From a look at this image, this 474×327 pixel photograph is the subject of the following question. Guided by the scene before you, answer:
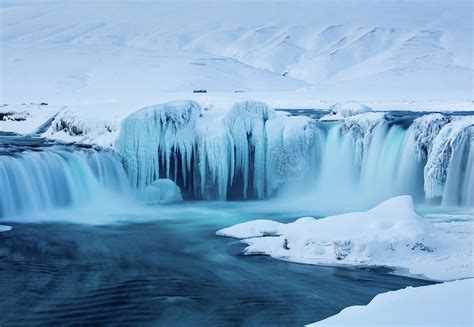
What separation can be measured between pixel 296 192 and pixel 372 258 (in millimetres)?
8173

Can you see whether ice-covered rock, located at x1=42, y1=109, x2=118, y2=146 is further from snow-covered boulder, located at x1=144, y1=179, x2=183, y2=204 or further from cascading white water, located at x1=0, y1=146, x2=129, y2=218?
snow-covered boulder, located at x1=144, y1=179, x2=183, y2=204

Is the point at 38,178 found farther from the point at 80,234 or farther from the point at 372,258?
the point at 372,258

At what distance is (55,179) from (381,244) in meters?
8.08

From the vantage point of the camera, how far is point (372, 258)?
10664mm

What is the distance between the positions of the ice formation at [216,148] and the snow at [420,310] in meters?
11.4

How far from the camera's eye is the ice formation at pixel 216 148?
17781 mm

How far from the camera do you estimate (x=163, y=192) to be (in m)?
17.8

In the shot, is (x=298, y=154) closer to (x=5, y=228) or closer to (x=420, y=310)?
(x=5, y=228)

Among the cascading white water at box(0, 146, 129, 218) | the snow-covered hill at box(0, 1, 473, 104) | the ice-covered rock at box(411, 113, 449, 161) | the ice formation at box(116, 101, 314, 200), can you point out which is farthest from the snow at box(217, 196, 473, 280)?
the snow-covered hill at box(0, 1, 473, 104)

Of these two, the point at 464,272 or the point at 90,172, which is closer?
the point at 464,272

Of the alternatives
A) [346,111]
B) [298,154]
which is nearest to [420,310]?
[298,154]

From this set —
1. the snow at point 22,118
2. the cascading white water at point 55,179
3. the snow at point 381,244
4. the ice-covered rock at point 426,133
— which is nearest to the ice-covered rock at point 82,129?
the cascading white water at point 55,179

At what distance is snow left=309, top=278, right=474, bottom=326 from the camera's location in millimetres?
6180

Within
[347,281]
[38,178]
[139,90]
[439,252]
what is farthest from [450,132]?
[139,90]
